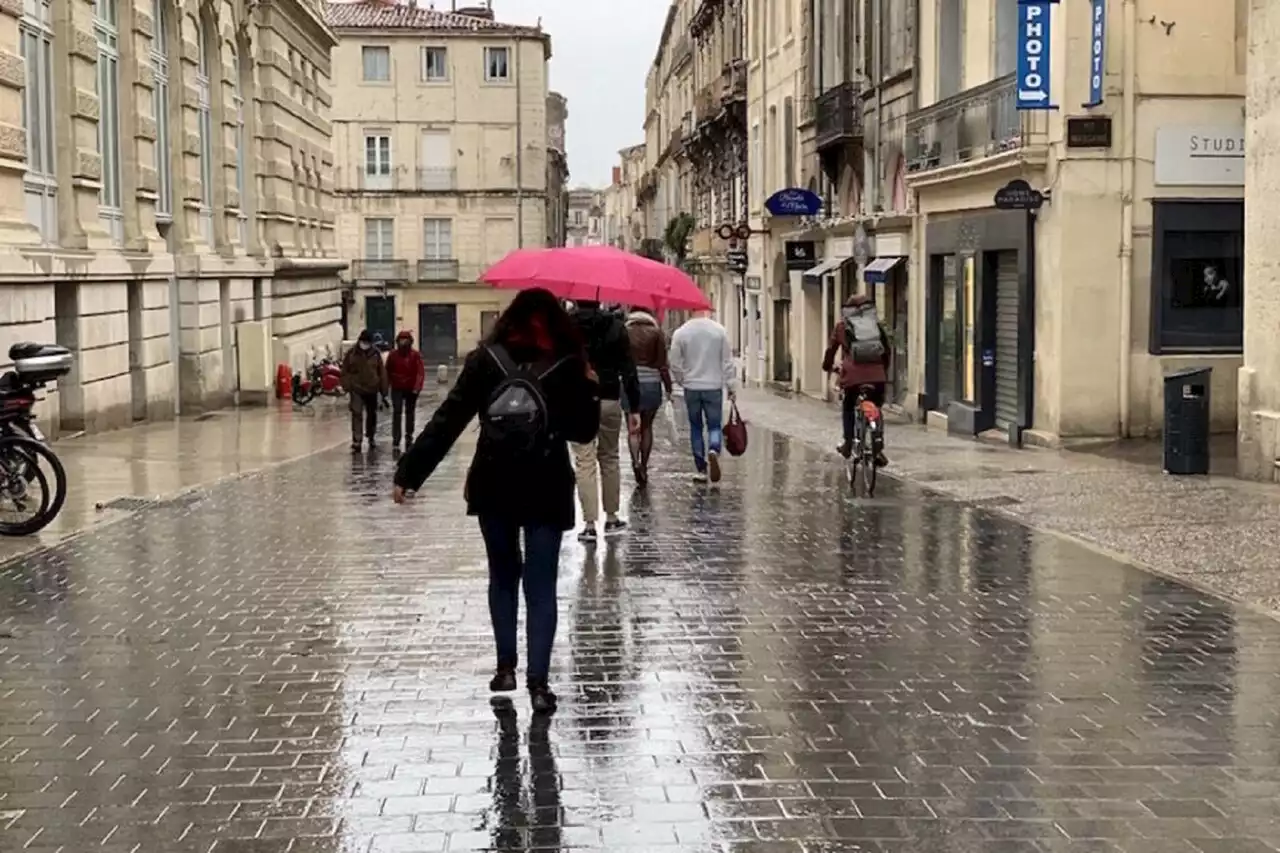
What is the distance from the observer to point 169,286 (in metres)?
26.1

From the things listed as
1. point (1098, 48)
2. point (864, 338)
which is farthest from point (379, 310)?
point (864, 338)

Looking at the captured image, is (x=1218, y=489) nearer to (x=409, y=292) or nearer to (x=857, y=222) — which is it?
(x=857, y=222)

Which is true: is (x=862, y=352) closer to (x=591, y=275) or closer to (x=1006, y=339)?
(x=591, y=275)

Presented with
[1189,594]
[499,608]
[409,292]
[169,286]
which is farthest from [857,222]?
[409,292]

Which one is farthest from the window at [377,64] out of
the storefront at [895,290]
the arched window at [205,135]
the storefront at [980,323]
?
the storefront at [980,323]

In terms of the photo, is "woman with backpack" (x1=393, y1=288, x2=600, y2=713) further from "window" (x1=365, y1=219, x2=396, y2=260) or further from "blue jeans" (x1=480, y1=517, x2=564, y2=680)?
"window" (x1=365, y1=219, x2=396, y2=260)

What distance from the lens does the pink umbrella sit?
385 inches

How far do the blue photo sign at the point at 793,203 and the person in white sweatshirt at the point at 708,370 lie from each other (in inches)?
656

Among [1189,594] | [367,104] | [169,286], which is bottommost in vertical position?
[1189,594]

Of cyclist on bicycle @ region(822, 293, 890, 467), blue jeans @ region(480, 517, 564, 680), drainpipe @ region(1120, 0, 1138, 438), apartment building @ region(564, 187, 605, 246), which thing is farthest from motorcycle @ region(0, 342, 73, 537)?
apartment building @ region(564, 187, 605, 246)

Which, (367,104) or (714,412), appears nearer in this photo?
(714,412)

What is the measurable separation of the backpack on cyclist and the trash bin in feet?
9.12

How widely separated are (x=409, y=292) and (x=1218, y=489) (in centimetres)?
5665

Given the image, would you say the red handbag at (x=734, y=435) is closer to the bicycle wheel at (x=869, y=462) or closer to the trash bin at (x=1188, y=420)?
the bicycle wheel at (x=869, y=462)
